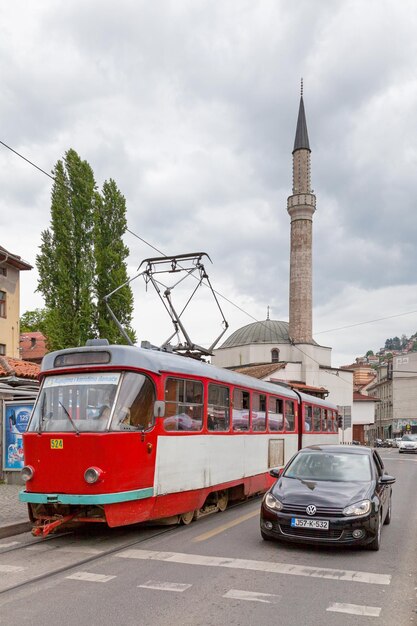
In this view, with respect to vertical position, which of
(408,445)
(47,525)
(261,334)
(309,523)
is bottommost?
(408,445)

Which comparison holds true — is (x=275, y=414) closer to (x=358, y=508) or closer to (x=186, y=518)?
(x=186, y=518)

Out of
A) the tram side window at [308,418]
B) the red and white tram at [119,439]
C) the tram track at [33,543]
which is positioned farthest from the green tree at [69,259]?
the tram track at [33,543]

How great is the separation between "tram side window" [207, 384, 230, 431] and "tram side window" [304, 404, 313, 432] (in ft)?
25.4

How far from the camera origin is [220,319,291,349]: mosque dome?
221ft

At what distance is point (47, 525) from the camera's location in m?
8.20

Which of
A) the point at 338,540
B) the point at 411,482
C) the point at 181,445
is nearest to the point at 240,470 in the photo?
the point at 181,445

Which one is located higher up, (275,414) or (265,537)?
(275,414)

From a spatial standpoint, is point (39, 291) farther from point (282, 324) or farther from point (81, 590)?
point (282, 324)

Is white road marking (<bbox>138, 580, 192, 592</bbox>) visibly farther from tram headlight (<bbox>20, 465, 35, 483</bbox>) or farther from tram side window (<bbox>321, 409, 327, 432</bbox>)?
tram side window (<bbox>321, 409, 327, 432</bbox>)

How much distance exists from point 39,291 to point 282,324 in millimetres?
39714

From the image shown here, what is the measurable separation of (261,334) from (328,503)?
60894 millimetres

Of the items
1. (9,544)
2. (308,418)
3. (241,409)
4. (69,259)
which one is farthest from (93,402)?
(69,259)

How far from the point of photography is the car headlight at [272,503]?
8.17m

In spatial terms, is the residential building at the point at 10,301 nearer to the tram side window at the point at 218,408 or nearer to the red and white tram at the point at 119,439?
the tram side window at the point at 218,408
